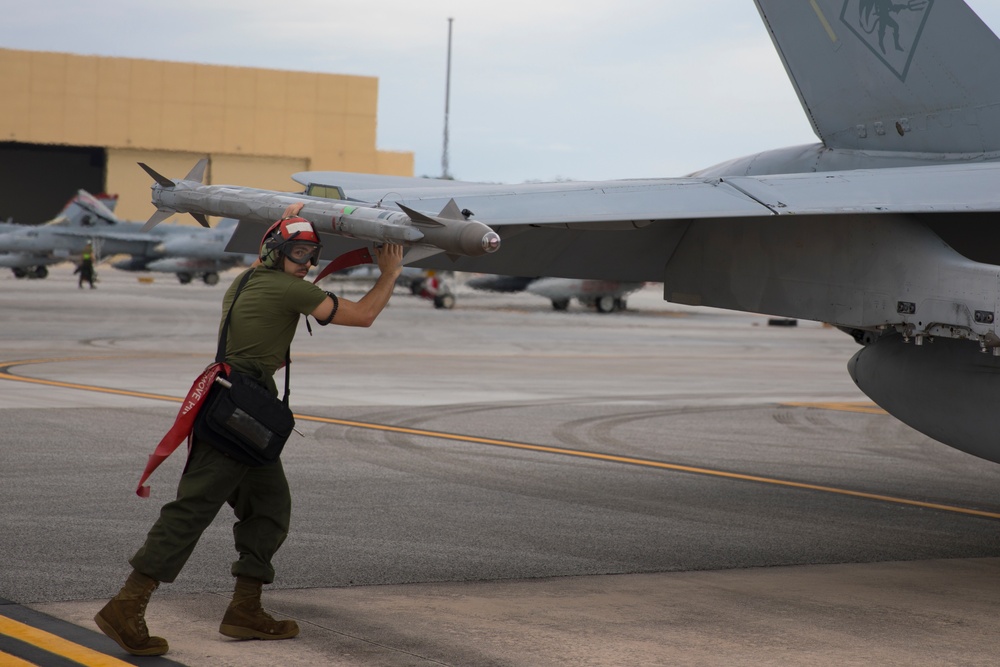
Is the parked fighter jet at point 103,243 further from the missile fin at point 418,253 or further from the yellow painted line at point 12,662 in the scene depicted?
the yellow painted line at point 12,662

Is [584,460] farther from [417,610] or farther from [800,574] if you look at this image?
[417,610]

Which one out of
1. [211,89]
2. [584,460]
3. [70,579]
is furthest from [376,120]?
[70,579]

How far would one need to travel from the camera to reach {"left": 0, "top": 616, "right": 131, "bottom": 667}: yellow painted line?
18.4ft

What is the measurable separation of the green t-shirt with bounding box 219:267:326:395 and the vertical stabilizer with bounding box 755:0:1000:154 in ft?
17.8

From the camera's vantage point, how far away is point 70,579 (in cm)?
705

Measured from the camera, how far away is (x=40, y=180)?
9325cm

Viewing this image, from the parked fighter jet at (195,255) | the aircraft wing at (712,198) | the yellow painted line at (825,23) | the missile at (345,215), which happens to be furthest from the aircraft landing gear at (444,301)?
the missile at (345,215)

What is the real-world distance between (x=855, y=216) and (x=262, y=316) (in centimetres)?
398

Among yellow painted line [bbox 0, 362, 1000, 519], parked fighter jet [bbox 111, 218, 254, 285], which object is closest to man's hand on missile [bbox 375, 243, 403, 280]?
yellow painted line [bbox 0, 362, 1000, 519]

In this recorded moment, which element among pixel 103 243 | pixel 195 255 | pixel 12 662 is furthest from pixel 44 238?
pixel 12 662

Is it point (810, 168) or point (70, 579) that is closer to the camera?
point (70, 579)

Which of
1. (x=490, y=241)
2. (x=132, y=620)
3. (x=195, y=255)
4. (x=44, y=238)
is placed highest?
(x=490, y=241)

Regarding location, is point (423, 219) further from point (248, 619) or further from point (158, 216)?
point (158, 216)

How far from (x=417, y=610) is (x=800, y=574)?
8.89ft
